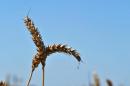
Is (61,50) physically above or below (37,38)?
below

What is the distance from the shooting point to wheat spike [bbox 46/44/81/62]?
443cm

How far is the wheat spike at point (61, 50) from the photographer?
443 centimetres

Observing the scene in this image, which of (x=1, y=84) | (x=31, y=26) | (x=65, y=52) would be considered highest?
(x=31, y=26)

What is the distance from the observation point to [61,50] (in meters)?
4.50

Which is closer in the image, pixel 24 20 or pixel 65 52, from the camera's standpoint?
pixel 65 52

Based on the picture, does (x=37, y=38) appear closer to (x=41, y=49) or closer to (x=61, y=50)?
Result: (x=41, y=49)

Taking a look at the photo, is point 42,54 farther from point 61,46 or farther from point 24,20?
point 24,20

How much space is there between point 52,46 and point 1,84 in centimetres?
68

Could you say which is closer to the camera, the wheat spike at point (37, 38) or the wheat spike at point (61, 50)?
the wheat spike at point (61, 50)

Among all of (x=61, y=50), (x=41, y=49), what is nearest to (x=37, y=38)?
(x=41, y=49)

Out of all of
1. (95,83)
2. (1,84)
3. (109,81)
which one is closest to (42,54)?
(1,84)

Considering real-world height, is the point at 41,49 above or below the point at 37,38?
below

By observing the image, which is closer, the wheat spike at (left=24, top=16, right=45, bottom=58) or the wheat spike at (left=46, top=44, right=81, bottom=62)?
the wheat spike at (left=46, top=44, right=81, bottom=62)

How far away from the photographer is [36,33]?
15.2 feet
